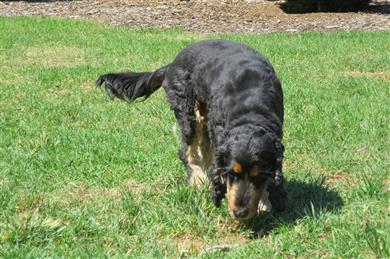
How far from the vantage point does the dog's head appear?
445cm

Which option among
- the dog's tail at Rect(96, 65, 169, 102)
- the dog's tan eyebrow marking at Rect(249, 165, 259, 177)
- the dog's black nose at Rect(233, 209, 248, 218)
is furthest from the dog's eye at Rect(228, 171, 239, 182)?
the dog's tail at Rect(96, 65, 169, 102)

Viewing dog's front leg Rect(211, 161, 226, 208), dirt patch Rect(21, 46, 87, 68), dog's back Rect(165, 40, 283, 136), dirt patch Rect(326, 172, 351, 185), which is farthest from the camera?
dirt patch Rect(21, 46, 87, 68)

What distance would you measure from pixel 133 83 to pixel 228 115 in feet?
6.15

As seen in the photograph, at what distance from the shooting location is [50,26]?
50.1ft

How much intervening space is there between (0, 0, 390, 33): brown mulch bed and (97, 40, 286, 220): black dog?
9.73 m

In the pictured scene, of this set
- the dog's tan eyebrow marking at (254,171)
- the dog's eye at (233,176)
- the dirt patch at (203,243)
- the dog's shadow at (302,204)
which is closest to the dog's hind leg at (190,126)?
the dog's shadow at (302,204)

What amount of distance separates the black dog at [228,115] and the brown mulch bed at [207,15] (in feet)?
31.9

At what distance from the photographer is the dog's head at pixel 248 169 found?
4453 mm

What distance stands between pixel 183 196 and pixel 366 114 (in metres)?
3.29

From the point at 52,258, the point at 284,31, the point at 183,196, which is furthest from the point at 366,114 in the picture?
the point at 284,31

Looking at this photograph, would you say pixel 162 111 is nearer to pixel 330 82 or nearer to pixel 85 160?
pixel 85 160

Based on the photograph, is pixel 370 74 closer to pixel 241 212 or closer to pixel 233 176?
pixel 233 176

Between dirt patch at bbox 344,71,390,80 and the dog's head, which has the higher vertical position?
the dog's head

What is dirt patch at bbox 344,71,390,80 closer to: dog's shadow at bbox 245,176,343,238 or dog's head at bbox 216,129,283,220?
dog's shadow at bbox 245,176,343,238
